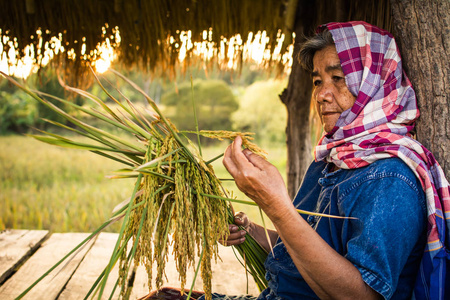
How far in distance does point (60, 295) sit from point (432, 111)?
7.45 ft

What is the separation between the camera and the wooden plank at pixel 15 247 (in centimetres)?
266

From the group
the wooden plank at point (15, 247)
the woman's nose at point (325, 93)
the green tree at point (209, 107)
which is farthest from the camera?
the green tree at point (209, 107)

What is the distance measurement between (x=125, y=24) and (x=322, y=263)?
2.73m

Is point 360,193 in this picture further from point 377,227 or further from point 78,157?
point 78,157

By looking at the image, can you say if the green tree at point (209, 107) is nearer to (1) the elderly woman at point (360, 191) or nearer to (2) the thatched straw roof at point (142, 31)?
(2) the thatched straw roof at point (142, 31)

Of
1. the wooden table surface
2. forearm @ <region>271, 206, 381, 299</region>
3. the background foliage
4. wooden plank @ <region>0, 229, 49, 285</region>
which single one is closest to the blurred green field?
the background foliage

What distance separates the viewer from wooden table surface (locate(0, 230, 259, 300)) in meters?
2.42

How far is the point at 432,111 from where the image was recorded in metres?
1.45

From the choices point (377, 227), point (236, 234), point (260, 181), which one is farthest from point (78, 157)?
point (377, 227)

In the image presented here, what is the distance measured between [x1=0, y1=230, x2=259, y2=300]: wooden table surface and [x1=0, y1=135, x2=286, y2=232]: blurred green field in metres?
1.54

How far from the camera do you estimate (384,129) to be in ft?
4.55

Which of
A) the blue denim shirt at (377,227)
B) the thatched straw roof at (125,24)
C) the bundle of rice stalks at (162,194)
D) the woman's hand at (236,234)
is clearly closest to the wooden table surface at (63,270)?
the woman's hand at (236,234)

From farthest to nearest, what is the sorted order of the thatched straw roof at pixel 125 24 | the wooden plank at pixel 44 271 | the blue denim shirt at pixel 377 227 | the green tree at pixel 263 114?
the green tree at pixel 263 114, the thatched straw roof at pixel 125 24, the wooden plank at pixel 44 271, the blue denim shirt at pixel 377 227

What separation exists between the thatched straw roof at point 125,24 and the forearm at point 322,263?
89.4 inches
